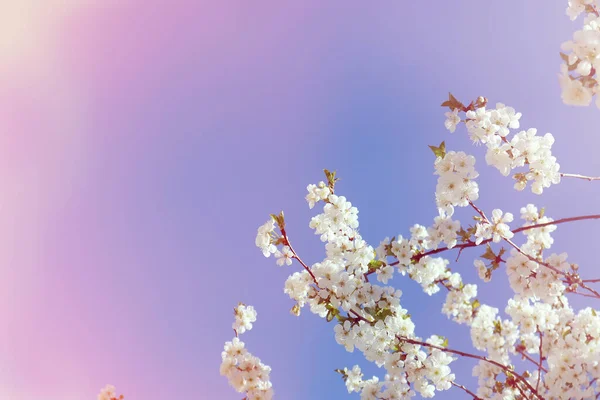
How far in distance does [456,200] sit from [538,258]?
1232mm

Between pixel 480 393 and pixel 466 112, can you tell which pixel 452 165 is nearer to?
pixel 466 112

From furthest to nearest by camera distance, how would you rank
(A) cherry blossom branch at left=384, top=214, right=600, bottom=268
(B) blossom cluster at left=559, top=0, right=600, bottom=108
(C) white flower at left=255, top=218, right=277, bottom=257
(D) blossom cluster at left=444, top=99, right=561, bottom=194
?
(C) white flower at left=255, top=218, right=277, bottom=257 < (D) blossom cluster at left=444, top=99, right=561, bottom=194 < (A) cherry blossom branch at left=384, top=214, right=600, bottom=268 < (B) blossom cluster at left=559, top=0, right=600, bottom=108

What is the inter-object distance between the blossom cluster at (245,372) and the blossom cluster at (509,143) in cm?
361

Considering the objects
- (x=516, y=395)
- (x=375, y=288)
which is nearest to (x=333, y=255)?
(x=375, y=288)

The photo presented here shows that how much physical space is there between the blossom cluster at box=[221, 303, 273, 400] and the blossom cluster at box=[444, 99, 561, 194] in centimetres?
361

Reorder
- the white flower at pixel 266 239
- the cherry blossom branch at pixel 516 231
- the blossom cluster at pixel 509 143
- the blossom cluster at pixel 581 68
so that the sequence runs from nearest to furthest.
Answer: the blossom cluster at pixel 581 68 < the cherry blossom branch at pixel 516 231 < the blossom cluster at pixel 509 143 < the white flower at pixel 266 239

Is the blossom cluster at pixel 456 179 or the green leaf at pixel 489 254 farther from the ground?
the blossom cluster at pixel 456 179

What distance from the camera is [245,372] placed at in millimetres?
4582

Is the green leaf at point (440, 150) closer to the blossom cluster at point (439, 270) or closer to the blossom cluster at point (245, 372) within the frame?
the blossom cluster at point (439, 270)

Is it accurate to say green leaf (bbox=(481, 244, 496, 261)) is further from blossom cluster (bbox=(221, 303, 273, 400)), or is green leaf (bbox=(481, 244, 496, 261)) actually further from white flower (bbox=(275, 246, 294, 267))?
blossom cluster (bbox=(221, 303, 273, 400))

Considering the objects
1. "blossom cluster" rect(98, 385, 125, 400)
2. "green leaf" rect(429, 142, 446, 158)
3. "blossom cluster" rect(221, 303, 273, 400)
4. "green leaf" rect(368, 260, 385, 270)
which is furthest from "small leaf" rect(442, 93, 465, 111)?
"blossom cluster" rect(98, 385, 125, 400)

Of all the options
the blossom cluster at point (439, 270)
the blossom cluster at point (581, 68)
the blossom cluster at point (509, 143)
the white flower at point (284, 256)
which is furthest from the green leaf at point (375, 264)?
the blossom cluster at point (581, 68)

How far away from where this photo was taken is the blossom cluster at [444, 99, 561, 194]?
13.4 feet

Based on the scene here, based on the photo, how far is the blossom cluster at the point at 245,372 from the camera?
456cm
